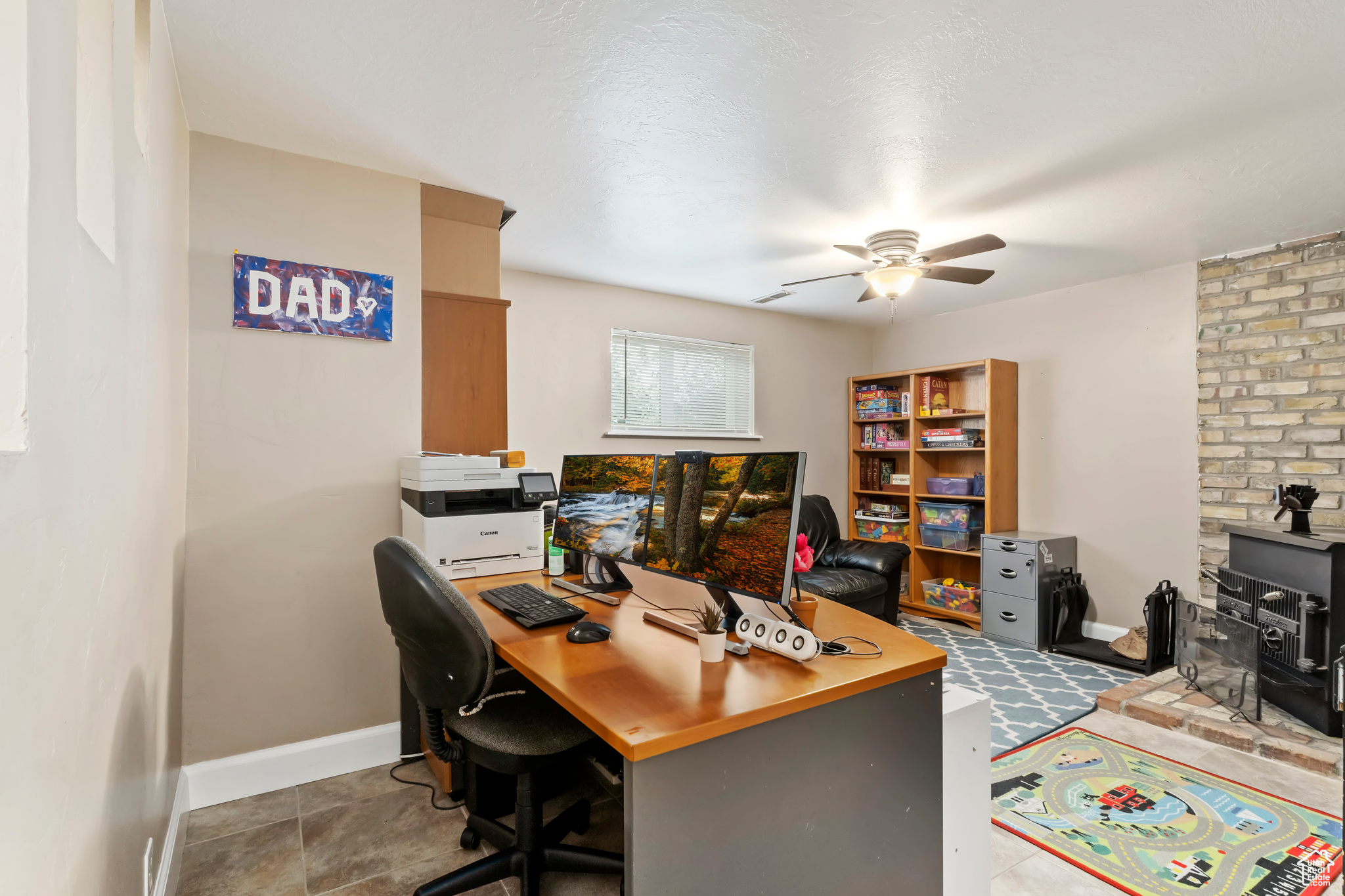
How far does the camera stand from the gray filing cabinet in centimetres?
402

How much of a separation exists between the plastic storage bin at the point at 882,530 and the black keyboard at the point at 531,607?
381 cm

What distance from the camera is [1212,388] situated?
3719mm

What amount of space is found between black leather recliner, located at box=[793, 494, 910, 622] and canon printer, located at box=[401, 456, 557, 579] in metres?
1.90

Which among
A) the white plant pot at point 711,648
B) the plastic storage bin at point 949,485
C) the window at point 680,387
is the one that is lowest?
the white plant pot at point 711,648

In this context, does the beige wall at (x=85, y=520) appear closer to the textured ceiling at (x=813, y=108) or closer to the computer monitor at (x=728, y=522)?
the textured ceiling at (x=813, y=108)

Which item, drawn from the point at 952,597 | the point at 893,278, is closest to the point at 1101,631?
the point at 952,597

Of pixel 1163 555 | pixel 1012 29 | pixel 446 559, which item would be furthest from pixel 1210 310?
pixel 446 559

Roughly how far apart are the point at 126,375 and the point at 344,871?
1550 mm

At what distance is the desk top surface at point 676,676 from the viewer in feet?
3.67

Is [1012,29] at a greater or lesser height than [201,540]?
greater

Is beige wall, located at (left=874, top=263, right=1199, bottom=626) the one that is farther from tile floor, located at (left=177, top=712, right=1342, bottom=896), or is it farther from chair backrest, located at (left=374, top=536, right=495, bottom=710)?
chair backrest, located at (left=374, top=536, right=495, bottom=710)

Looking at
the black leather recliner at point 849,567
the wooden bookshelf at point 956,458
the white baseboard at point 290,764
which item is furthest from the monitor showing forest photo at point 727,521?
the wooden bookshelf at point 956,458

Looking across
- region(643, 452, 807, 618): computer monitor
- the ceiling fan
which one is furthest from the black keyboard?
the ceiling fan

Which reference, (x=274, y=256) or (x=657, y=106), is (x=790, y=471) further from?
(x=274, y=256)
